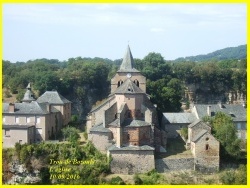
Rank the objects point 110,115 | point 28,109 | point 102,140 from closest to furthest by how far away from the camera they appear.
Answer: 1. point 102,140
2. point 110,115
3. point 28,109

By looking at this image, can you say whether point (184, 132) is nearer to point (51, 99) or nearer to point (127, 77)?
point (127, 77)

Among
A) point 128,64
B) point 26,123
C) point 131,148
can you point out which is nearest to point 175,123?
point 128,64

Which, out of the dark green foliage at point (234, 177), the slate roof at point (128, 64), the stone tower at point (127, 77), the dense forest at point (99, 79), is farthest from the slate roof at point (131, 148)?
the dense forest at point (99, 79)

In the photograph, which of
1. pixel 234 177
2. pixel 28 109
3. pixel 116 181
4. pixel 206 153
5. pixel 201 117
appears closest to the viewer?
pixel 116 181

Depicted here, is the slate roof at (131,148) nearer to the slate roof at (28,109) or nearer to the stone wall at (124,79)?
the slate roof at (28,109)

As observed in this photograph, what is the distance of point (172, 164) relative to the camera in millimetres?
37625

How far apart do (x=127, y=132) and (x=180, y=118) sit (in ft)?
41.2

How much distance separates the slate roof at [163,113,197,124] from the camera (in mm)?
48656

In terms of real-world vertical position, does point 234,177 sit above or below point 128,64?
below

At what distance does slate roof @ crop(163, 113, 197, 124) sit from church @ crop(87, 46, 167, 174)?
5.52 metres

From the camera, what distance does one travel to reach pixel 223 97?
7656cm

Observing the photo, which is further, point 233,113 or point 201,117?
point 233,113

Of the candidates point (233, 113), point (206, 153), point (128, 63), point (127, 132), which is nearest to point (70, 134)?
point (127, 132)

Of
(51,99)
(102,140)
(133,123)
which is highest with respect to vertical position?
(51,99)
